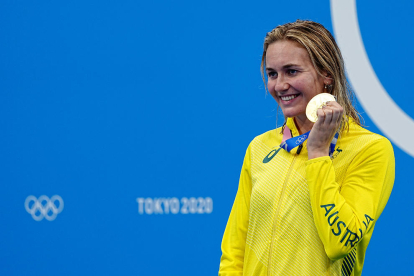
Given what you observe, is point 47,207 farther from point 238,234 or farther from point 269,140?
point 269,140

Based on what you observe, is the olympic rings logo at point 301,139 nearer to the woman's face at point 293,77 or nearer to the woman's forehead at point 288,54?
the woman's face at point 293,77

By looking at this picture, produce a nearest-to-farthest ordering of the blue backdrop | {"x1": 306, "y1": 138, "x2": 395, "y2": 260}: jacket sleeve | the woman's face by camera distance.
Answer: {"x1": 306, "y1": 138, "x2": 395, "y2": 260}: jacket sleeve
the woman's face
the blue backdrop

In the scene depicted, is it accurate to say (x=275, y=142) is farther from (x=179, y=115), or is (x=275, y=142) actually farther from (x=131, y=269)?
(x=131, y=269)

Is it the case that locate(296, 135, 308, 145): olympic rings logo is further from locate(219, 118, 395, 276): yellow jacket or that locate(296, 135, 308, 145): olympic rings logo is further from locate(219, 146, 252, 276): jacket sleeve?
locate(219, 146, 252, 276): jacket sleeve

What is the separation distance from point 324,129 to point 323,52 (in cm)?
27

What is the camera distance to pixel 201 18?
257 cm

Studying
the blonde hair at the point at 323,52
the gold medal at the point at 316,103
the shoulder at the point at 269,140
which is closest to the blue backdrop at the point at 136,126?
the shoulder at the point at 269,140

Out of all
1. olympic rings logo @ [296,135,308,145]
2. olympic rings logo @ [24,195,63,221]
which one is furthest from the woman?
olympic rings logo @ [24,195,63,221]

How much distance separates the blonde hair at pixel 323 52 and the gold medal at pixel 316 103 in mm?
114

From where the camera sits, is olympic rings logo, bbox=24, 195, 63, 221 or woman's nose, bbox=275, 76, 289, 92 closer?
woman's nose, bbox=275, 76, 289, 92

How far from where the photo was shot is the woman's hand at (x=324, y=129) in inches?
50.2

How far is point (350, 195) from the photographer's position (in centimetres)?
128

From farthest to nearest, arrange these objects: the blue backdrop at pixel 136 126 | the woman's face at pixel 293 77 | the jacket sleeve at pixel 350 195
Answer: the blue backdrop at pixel 136 126, the woman's face at pixel 293 77, the jacket sleeve at pixel 350 195

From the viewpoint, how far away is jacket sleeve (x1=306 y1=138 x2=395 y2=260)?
1.22 meters
